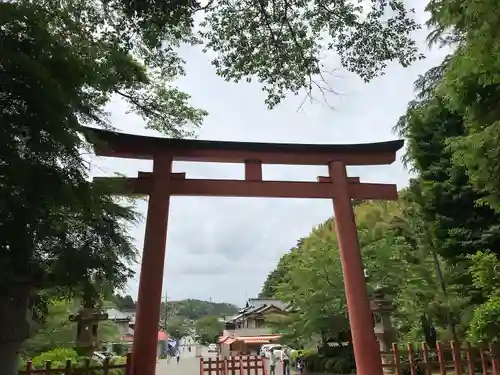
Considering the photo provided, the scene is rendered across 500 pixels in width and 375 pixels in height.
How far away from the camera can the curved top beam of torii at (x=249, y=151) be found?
7.13 m

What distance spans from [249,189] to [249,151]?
2.27 ft

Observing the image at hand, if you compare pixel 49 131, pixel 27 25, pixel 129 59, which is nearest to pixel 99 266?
pixel 49 131

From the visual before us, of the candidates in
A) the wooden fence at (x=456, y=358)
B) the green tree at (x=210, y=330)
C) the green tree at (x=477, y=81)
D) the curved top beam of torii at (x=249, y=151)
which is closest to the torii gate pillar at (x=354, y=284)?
the curved top beam of torii at (x=249, y=151)

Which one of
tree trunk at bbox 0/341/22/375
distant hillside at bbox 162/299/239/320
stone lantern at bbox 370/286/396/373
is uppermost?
distant hillside at bbox 162/299/239/320

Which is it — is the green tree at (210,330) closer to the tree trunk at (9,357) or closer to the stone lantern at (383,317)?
the stone lantern at (383,317)

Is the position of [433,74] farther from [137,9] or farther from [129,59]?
[137,9]

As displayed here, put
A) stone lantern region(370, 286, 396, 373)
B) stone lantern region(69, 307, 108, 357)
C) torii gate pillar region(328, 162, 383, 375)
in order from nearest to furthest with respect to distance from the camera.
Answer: torii gate pillar region(328, 162, 383, 375) → stone lantern region(69, 307, 108, 357) → stone lantern region(370, 286, 396, 373)

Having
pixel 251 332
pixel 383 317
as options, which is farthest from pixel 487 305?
pixel 251 332

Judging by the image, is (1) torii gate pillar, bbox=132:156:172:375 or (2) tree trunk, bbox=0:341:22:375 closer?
(2) tree trunk, bbox=0:341:22:375

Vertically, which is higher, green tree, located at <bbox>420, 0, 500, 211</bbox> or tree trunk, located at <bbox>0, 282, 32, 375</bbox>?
green tree, located at <bbox>420, 0, 500, 211</bbox>

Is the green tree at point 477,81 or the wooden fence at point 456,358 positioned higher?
the green tree at point 477,81

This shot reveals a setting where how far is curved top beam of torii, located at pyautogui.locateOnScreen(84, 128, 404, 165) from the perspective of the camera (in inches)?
281

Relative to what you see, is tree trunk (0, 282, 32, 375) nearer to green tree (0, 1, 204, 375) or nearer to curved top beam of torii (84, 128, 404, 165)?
green tree (0, 1, 204, 375)

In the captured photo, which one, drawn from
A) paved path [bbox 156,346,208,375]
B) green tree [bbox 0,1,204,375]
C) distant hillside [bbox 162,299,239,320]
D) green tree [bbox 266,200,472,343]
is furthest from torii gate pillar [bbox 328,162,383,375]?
distant hillside [bbox 162,299,239,320]
